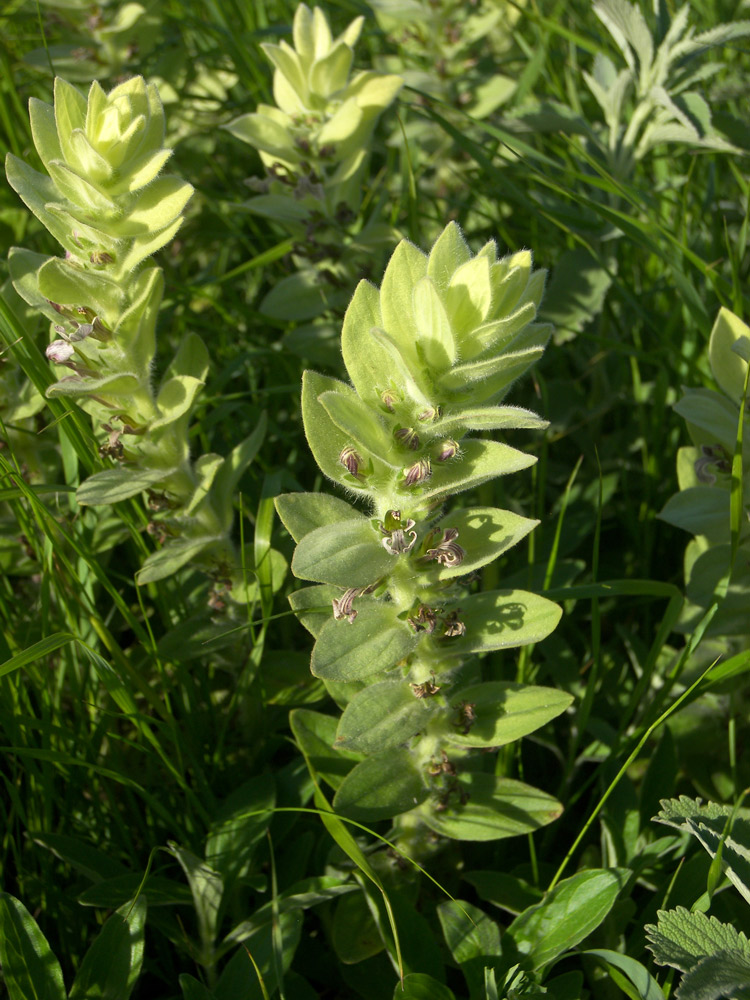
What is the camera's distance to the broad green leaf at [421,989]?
1.97 m

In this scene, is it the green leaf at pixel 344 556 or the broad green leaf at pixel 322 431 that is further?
the broad green leaf at pixel 322 431

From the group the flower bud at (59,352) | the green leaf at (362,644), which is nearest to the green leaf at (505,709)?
the green leaf at (362,644)

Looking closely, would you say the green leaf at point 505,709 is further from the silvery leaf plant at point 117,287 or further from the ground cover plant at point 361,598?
the silvery leaf plant at point 117,287

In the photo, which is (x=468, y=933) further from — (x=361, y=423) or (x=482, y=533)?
(x=361, y=423)

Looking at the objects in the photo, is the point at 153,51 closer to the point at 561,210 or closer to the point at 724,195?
the point at 561,210

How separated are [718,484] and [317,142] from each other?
188 centimetres

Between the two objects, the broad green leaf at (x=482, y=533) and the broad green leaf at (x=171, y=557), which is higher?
the broad green leaf at (x=482, y=533)

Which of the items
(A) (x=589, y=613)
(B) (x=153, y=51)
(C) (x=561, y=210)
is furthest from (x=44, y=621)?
(B) (x=153, y=51)

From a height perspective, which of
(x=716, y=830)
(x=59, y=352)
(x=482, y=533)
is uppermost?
(x=59, y=352)

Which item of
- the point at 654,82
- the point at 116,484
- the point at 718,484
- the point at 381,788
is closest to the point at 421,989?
the point at 381,788

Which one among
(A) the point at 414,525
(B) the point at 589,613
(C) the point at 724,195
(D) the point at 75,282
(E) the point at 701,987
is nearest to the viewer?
(E) the point at 701,987

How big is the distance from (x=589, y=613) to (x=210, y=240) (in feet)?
8.99

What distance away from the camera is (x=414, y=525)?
2.05m

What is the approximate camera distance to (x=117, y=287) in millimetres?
2438
